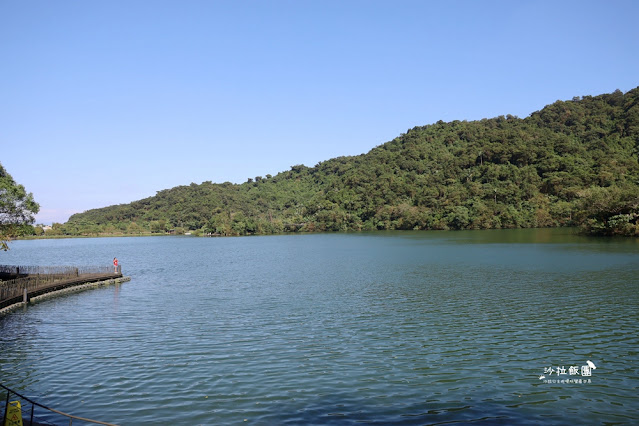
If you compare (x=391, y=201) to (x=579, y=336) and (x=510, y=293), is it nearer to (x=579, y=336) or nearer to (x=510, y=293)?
(x=510, y=293)

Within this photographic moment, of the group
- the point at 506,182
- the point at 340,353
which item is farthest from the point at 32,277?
the point at 506,182

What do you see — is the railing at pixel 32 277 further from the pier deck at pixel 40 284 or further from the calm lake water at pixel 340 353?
the calm lake water at pixel 340 353

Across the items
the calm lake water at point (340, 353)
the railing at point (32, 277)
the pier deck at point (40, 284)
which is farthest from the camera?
the railing at point (32, 277)

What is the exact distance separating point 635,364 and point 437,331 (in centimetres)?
764

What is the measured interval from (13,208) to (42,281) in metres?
6.18

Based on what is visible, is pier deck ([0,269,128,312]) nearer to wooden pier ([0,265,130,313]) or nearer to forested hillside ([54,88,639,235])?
wooden pier ([0,265,130,313])

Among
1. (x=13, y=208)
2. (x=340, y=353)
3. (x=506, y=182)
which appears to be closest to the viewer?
(x=340, y=353)

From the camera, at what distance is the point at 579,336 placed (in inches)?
747

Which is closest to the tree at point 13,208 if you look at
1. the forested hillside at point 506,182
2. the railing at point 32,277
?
the railing at point 32,277

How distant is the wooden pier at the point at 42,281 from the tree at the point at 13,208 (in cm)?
330

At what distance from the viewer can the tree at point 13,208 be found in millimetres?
33688

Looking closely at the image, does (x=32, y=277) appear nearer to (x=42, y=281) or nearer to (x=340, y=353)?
Result: (x=42, y=281)

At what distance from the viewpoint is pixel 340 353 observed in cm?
1756

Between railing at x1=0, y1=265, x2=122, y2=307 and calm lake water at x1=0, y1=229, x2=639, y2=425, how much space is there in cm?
188
